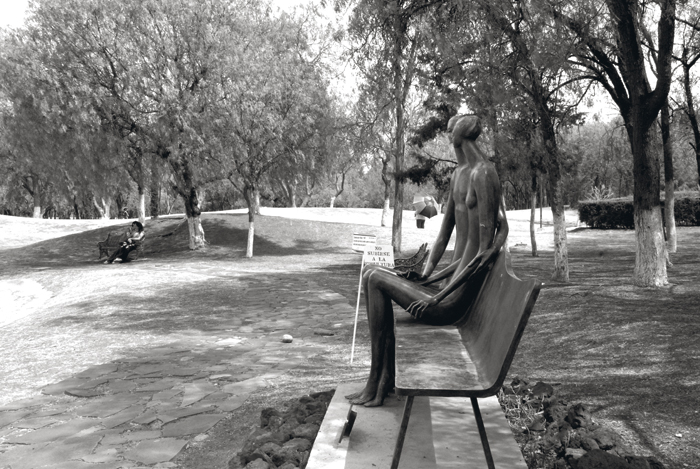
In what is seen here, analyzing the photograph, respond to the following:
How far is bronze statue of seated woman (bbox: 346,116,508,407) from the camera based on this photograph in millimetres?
3879

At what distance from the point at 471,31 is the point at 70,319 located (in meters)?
8.92

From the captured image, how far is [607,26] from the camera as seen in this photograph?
35.2 feet

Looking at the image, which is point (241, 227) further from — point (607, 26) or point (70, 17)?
point (607, 26)

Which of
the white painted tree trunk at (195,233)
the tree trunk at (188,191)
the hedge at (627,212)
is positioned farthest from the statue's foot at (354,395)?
the hedge at (627,212)

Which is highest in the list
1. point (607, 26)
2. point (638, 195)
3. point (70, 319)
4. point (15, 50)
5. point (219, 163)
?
point (15, 50)

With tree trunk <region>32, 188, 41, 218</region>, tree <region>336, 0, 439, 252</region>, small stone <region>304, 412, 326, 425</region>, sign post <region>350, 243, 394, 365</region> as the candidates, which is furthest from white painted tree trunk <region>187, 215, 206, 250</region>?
tree trunk <region>32, 188, 41, 218</region>

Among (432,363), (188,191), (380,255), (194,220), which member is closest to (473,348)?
(432,363)

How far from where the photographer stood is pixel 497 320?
3.13 m

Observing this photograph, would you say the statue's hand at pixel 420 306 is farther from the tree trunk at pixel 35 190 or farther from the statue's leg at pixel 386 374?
the tree trunk at pixel 35 190

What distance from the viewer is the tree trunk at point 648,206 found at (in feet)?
33.2

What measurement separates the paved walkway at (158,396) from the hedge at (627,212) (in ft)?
75.7

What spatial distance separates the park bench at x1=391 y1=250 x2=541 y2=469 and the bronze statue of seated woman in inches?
4.1

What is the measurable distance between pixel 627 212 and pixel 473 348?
2808cm

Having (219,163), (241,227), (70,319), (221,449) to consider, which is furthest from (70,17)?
(221,449)
